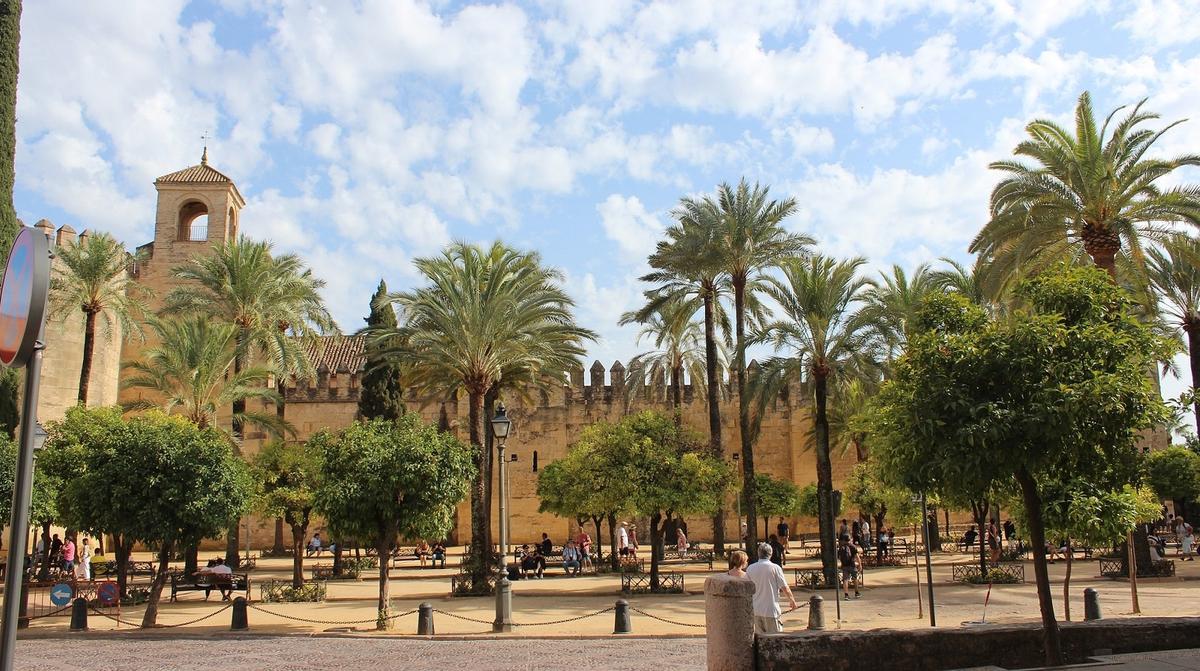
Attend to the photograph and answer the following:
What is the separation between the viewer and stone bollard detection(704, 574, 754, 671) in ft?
23.3

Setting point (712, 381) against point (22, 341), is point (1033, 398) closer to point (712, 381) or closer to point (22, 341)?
point (22, 341)

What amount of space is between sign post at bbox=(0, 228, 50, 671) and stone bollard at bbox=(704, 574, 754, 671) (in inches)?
191

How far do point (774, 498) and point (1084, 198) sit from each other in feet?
50.7

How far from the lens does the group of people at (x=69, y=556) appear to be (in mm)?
21688

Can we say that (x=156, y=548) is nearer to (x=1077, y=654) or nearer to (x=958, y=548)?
(x=1077, y=654)

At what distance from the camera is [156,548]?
59.6ft

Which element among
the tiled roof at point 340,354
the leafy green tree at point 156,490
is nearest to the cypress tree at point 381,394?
the tiled roof at point 340,354

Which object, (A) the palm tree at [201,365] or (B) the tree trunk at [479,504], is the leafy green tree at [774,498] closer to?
(B) the tree trunk at [479,504]

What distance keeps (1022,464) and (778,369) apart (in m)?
12.8

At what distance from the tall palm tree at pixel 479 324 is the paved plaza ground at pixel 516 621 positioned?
371 centimetres

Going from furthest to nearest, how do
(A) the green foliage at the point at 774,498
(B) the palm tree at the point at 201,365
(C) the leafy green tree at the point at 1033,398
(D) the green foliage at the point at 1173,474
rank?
(A) the green foliage at the point at 774,498 → (D) the green foliage at the point at 1173,474 → (B) the palm tree at the point at 201,365 → (C) the leafy green tree at the point at 1033,398

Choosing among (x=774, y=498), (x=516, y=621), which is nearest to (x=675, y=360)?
(x=774, y=498)

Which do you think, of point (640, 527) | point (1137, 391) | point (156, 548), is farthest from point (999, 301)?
point (640, 527)

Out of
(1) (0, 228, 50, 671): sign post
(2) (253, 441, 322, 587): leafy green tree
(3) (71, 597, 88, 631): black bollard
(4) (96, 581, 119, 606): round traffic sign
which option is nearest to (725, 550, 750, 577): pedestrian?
(1) (0, 228, 50, 671): sign post
